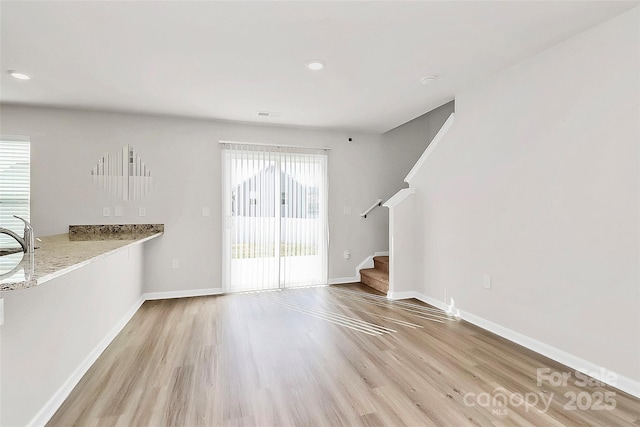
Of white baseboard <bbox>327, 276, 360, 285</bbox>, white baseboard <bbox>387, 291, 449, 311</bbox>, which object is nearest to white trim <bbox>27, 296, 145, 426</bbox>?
white baseboard <bbox>327, 276, 360, 285</bbox>

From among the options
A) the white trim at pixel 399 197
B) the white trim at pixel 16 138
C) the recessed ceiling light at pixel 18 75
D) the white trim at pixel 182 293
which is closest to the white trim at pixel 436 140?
the white trim at pixel 399 197

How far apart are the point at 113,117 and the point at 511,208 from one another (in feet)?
15.8

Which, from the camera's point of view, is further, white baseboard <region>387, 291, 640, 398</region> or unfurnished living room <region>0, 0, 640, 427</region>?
white baseboard <region>387, 291, 640, 398</region>

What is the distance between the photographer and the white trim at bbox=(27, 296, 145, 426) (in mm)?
1723

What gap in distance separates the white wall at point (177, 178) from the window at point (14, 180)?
0.33 feet

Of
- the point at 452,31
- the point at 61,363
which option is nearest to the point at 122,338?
the point at 61,363

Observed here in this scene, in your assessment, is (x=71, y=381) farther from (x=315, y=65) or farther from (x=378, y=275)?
(x=378, y=275)

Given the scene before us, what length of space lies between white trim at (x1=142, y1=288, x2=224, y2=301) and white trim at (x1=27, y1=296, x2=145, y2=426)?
954mm

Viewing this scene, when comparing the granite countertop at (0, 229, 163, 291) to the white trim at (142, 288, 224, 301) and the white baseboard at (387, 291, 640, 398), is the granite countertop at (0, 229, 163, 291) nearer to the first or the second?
the white trim at (142, 288, 224, 301)

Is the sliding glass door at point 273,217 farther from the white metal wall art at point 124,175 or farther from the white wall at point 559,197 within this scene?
the white wall at point 559,197

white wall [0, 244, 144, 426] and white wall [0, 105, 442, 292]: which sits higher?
white wall [0, 105, 442, 292]

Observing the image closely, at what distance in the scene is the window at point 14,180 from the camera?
368cm

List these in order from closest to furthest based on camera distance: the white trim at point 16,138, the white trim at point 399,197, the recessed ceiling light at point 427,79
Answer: the recessed ceiling light at point 427,79
the white trim at point 16,138
the white trim at point 399,197

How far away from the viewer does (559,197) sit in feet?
7.86
